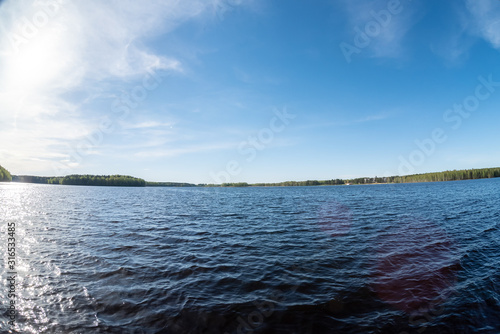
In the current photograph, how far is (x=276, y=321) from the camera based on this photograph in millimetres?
8664

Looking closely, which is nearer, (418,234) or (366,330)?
(366,330)

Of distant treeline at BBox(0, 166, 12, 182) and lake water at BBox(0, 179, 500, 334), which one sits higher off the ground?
distant treeline at BBox(0, 166, 12, 182)

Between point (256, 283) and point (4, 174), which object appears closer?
point (256, 283)

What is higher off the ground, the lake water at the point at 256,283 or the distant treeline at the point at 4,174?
the distant treeline at the point at 4,174

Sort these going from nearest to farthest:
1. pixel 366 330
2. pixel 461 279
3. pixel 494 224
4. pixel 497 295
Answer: pixel 366 330, pixel 497 295, pixel 461 279, pixel 494 224

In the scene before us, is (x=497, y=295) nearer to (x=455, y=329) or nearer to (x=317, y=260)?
(x=455, y=329)

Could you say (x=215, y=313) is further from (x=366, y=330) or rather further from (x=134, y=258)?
(x=134, y=258)

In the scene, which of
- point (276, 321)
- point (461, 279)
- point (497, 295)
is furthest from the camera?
point (461, 279)

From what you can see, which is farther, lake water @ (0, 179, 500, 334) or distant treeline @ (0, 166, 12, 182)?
distant treeline @ (0, 166, 12, 182)

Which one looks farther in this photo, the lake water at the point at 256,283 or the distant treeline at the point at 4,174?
the distant treeline at the point at 4,174

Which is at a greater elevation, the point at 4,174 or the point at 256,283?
the point at 4,174

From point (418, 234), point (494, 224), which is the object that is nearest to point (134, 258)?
point (418, 234)

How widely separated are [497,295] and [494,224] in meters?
22.8

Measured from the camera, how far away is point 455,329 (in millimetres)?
8156
